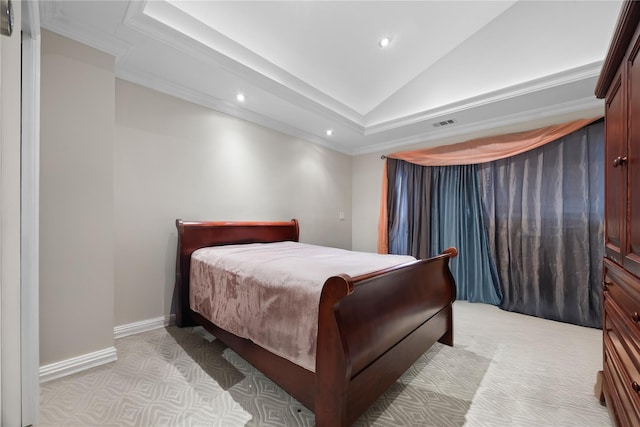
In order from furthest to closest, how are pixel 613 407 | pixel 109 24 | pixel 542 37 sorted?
pixel 542 37, pixel 109 24, pixel 613 407

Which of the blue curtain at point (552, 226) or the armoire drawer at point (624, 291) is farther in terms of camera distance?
the blue curtain at point (552, 226)

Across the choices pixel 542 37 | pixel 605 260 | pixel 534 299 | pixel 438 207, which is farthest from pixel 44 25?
pixel 534 299

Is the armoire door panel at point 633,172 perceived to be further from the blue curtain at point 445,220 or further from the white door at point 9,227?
the blue curtain at point 445,220

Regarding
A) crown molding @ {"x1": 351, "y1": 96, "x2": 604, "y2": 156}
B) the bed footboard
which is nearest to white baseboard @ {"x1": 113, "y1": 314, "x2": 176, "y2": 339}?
the bed footboard

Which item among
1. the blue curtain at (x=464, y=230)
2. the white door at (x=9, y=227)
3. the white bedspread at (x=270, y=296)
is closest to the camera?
the white door at (x=9, y=227)

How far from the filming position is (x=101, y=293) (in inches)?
72.9

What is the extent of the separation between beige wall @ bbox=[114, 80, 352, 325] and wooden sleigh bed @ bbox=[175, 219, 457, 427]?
2.71 ft

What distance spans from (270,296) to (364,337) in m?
0.57

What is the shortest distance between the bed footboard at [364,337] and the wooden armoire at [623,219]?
0.86m

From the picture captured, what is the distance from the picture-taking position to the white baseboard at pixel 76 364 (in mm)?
1643

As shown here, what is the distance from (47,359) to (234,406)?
1.27 m

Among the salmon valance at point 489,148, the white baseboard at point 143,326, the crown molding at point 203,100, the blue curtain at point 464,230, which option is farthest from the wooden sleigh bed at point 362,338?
the crown molding at point 203,100

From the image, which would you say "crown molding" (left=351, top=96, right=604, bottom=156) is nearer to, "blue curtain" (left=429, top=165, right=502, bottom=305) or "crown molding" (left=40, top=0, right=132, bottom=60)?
"blue curtain" (left=429, top=165, right=502, bottom=305)

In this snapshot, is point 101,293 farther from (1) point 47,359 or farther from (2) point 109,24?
(2) point 109,24
